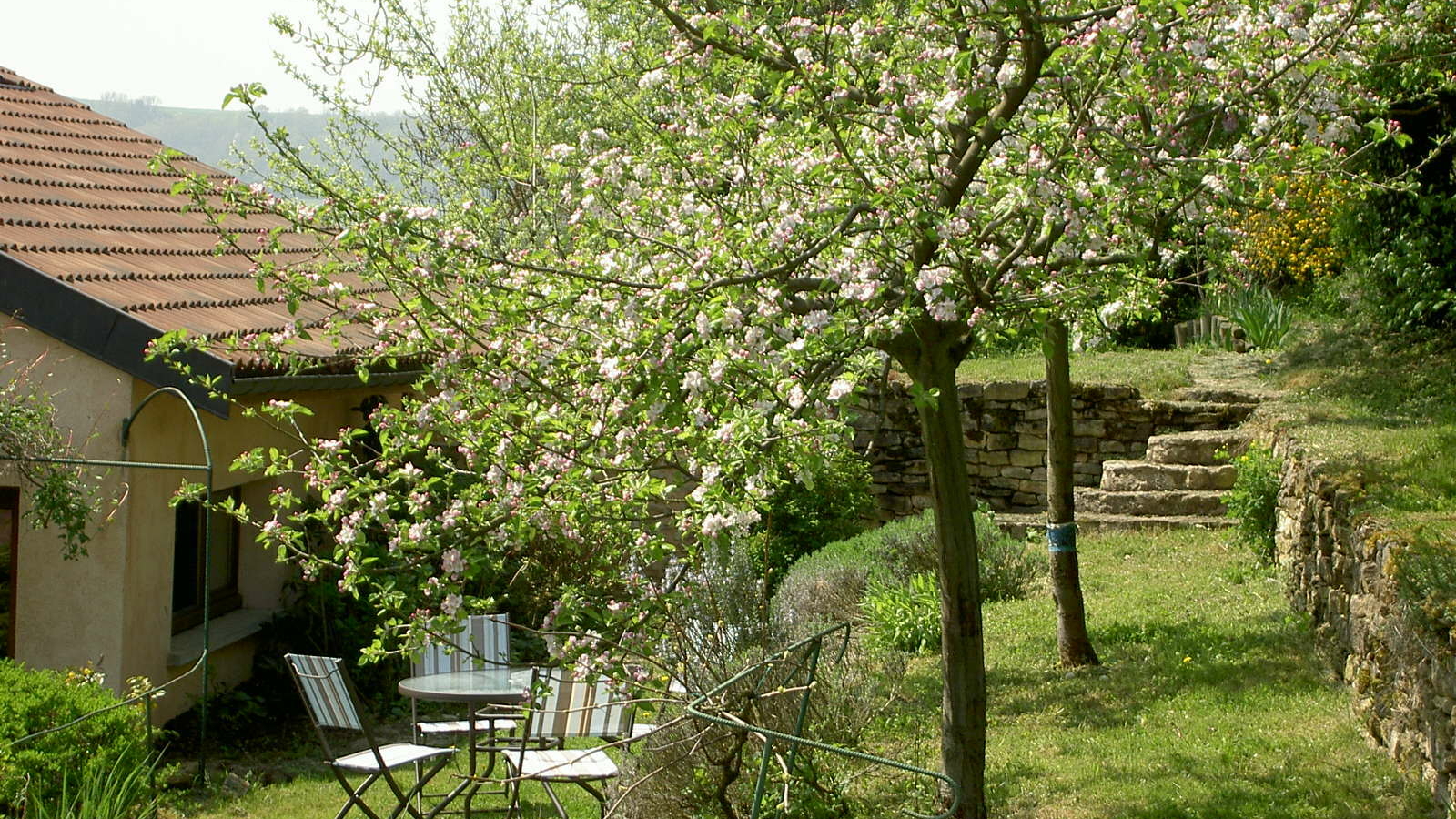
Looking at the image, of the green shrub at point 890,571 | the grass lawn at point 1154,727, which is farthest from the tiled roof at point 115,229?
the green shrub at point 890,571

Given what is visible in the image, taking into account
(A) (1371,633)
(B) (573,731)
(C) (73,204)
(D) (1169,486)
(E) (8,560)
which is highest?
(C) (73,204)

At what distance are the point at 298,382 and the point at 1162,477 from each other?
6.52m

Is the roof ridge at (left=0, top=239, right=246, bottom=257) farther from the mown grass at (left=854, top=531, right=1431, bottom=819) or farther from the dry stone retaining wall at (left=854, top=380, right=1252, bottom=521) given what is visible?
the dry stone retaining wall at (left=854, top=380, right=1252, bottom=521)

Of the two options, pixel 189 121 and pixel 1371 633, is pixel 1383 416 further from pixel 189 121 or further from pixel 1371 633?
pixel 189 121

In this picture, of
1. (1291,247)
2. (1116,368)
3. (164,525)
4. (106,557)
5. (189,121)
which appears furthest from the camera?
(189,121)

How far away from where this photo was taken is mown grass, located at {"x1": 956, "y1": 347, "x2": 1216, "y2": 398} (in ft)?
38.7

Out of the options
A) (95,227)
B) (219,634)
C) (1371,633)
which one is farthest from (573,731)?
(95,227)

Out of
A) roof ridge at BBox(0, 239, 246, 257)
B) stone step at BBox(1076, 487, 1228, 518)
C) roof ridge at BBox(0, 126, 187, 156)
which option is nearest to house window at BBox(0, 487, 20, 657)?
roof ridge at BBox(0, 239, 246, 257)

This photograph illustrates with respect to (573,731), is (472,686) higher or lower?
higher

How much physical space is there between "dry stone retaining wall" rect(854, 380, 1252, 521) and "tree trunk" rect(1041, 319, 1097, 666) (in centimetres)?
395

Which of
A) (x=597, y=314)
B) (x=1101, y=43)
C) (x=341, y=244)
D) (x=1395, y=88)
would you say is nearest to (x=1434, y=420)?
→ (x=1395, y=88)

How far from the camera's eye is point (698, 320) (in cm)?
339

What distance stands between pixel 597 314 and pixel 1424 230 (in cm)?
651

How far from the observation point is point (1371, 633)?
5.08 meters
